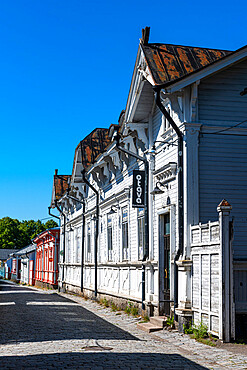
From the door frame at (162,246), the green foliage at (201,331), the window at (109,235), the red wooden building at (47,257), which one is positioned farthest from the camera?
the red wooden building at (47,257)

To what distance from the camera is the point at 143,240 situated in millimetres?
18953

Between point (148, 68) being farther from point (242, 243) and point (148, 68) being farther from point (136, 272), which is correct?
point (136, 272)

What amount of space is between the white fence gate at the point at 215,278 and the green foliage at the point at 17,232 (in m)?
112

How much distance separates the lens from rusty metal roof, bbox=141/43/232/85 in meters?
15.7

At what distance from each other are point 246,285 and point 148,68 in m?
6.77

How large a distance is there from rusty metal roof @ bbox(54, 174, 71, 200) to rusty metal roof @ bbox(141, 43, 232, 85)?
83.8 feet

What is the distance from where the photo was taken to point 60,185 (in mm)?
42875

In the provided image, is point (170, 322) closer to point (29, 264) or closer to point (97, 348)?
point (97, 348)

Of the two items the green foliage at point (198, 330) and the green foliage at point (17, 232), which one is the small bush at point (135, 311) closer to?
the green foliage at point (198, 330)

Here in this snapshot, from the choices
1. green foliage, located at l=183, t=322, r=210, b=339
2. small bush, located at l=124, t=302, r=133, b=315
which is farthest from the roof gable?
green foliage, located at l=183, t=322, r=210, b=339

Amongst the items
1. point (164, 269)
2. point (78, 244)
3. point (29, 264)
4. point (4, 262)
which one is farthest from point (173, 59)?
point (4, 262)

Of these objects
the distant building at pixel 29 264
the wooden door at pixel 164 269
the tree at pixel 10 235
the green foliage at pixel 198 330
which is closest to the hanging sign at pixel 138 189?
the wooden door at pixel 164 269

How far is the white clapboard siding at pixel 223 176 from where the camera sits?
1458 centimetres

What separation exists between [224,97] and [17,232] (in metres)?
114
